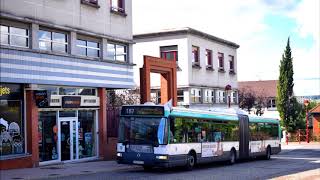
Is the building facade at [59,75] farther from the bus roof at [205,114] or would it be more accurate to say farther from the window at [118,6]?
the bus roof at [205,114]

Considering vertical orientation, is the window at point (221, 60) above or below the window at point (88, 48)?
above

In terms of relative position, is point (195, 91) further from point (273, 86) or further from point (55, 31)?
point (273, 86)

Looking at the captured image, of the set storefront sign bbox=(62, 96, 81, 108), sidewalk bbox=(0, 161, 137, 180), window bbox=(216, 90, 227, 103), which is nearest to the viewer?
sidewalk bbox=(0, 161, 137, 180)

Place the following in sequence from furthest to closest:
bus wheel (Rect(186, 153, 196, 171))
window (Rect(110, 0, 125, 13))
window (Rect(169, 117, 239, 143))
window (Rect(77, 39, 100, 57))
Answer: window (Rect(110, 0, 125, 13)) → window (Rect(77, 39, 100, 57)) → bus wheel (Rect(186, 153, 196, 171)) → window (Rect(169, 117, 239, 143))

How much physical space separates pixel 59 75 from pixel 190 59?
18.3 meters

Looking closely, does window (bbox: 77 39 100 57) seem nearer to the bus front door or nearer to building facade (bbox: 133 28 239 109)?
the bus front door

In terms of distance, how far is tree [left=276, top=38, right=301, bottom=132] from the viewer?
188 ft

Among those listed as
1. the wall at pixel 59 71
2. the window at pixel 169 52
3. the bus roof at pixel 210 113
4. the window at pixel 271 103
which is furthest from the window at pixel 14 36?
the window at pixel 271 103

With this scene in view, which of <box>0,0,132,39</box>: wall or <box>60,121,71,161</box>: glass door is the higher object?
<box>0,0,132,39</box>: wall

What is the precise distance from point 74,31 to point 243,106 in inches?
1800

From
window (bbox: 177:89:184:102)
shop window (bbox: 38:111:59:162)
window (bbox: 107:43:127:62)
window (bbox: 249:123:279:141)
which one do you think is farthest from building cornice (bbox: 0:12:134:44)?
window (bbox: 177:89:184:102)

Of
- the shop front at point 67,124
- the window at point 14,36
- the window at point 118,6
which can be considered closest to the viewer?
the window at point 14,36

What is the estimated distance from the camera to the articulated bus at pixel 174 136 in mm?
21203

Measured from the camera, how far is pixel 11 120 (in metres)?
21.7
